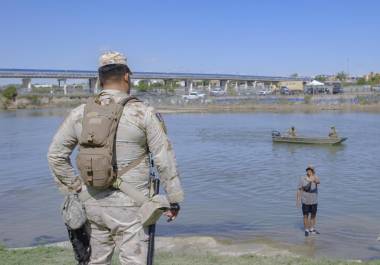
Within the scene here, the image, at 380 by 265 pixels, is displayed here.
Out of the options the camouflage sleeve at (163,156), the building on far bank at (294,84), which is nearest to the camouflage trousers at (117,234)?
the camouflage sleeve at (163,156)

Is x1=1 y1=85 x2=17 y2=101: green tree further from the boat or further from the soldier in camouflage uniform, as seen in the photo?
the soldier in camouflage uniform

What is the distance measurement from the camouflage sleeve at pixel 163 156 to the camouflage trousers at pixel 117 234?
0.35m

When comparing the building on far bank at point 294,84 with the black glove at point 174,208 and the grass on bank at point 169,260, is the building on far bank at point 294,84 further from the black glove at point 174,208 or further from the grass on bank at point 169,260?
the black glove at point 174,208

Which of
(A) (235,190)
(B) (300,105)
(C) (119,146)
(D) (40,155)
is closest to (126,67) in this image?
(C) (119,146)

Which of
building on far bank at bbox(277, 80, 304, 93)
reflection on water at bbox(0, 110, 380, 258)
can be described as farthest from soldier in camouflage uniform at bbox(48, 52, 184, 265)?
building on far bank at bbox(277, 80, 304, 93)

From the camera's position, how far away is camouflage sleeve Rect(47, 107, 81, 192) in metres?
4.59

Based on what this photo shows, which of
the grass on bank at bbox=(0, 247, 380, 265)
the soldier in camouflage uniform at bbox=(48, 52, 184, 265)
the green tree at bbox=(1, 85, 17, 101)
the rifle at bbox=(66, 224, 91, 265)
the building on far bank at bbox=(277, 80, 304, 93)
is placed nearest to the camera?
the soldier in camouflage uniform at bbox=(48, 52, 184, 265)

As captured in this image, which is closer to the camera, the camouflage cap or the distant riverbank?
the camouflage cap

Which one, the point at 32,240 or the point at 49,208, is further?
the point at 49,208

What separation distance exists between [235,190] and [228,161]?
10963 mm

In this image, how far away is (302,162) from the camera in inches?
1258

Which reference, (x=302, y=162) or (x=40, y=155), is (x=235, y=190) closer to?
(x=302, y=162)

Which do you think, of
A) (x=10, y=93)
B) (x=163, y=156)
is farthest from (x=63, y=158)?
(x=10, y=93)

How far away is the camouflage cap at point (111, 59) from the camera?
447 centimetres
